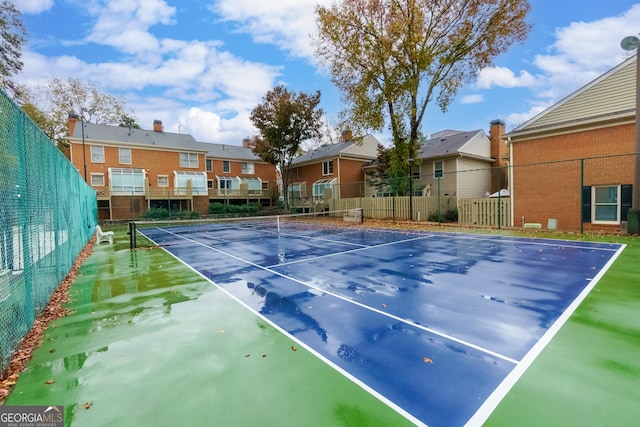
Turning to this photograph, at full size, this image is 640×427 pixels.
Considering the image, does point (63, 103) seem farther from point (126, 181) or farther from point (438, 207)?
point (438, 207)

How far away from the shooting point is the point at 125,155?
3306 cm

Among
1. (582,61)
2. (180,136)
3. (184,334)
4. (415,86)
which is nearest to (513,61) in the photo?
(582,61)

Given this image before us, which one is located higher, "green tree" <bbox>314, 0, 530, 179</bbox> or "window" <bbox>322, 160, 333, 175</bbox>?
"green tree" <bbox>314, 0, 530, 179</bbox>

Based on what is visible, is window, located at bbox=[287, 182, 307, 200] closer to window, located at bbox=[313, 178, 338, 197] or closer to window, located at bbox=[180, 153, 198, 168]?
window, located at bbox=[313, 178, 338, 197]

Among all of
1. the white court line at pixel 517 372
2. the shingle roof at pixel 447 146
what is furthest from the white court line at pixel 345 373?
the shingle roof at pixel 447 146

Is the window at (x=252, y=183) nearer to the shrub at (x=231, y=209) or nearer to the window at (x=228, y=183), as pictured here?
the window at (x=228, y=183)

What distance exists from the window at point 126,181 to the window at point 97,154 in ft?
5.68

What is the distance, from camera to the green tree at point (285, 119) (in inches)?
1239

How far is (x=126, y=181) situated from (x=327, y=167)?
68.2 feet

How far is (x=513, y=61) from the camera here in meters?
20.5

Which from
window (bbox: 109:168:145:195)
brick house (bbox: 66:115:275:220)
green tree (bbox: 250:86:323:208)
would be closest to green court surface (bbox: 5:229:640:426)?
green tree (bbox: 250:86:323:208)

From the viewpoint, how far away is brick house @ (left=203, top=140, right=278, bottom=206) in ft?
126

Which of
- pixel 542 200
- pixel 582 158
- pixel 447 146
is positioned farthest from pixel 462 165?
pixel 582 158

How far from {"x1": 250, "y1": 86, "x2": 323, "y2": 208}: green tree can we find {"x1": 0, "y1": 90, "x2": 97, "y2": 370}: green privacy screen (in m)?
26.4
